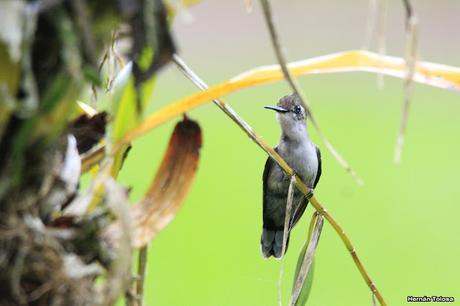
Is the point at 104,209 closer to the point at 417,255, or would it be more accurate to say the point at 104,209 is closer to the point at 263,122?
the point at 417,255

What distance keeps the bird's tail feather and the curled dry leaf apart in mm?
2838

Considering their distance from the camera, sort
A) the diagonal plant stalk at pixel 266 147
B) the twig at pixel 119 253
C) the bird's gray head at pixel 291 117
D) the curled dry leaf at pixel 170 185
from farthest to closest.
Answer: the bird's gray head at pixel 291 117 → the diagonal plant stalk at pixel 266 147 → the curled dry leaf at pixel 170 185 → the twig at pixel 119 253

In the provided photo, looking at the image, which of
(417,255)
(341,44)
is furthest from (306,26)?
(417,255)

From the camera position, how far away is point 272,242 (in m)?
3.95

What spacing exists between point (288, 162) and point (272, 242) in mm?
353

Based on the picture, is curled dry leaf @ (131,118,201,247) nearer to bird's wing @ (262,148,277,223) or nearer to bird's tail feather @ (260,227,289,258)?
bird's wing @ (262,148,277,223)

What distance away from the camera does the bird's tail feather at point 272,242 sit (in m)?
3.90

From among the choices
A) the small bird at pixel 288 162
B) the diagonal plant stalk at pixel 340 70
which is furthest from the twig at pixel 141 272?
the small bird at pixel 288 162

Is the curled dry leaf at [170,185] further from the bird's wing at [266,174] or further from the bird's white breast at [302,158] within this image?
the bird's white breast at [302,158]

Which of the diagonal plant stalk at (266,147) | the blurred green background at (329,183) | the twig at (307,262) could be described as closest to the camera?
the diagonal plant stalk at (266,147)

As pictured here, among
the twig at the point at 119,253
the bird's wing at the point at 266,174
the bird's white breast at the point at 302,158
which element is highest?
the bird's white breast at the point at 302,158

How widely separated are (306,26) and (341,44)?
1.29 metres

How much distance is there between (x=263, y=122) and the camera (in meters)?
10.5

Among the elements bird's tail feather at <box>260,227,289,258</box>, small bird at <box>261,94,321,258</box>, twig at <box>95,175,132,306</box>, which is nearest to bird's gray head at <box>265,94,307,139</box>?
small bird at <box>261,94,321,258</box>
